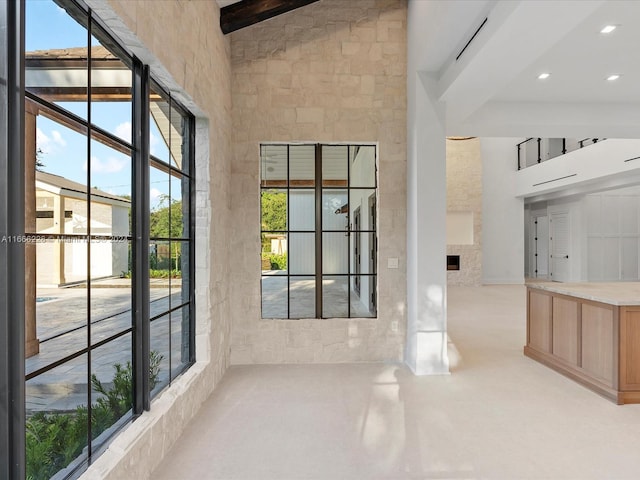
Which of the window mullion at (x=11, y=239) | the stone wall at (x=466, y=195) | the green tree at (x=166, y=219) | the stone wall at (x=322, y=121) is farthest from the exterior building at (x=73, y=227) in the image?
the stone wall at (x=466, y=195)

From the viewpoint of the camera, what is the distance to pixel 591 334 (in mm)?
3590

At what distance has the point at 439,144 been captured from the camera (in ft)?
13.0

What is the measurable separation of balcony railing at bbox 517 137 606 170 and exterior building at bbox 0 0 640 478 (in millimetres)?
7164

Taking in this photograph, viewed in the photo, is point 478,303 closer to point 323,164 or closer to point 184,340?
point 323,164

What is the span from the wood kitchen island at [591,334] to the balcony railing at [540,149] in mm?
8881

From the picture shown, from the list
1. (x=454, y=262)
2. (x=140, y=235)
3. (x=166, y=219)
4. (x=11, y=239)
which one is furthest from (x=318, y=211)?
(x=454, y=262)

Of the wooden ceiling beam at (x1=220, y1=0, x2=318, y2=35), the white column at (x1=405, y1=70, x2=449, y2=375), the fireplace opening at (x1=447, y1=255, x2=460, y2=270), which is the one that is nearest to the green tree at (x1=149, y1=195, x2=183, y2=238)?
the wooden ceiling beam at (x1=220, y1=0, x2=318, y2=35)

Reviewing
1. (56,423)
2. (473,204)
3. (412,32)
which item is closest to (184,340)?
(56,423)

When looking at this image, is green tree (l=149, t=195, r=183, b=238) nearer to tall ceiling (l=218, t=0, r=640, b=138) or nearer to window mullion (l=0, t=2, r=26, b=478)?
window mullion (l=0, t=2, r=26, b=478)

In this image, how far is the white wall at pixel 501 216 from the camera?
40.1 ft

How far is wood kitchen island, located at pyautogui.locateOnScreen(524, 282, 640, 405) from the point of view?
328 cm

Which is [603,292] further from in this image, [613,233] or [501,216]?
[613,233]

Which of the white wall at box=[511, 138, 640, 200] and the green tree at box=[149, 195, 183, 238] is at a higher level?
the white wall at box=[511, 138, 640, 200]

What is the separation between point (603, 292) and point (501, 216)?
30.4ft
